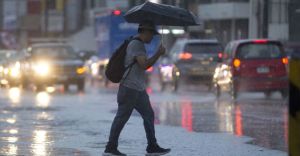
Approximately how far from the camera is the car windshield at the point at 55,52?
3412 centimetres

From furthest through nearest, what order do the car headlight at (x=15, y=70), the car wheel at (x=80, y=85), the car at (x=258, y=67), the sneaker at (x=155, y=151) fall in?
the car headlight at (x=15, y=70) → the car wheel at (x=80, y=85) → the car at (x=258, y=67) → the sneaker at (x=155, y=151)

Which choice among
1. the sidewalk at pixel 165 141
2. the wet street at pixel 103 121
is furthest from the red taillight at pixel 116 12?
the sidewalk at pixel 165 141

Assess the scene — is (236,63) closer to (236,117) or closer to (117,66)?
(236,117)

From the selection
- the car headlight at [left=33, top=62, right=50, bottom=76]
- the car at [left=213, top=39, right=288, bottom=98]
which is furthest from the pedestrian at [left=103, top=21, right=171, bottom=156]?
the car headlight at [left=33, top=62, right=50, bottom=76]

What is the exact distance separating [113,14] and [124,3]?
27.0 m

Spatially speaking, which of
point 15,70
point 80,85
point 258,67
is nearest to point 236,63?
point 258,67

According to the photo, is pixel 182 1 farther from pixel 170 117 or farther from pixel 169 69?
pixel 170 117

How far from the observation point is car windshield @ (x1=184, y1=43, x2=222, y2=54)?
3241cm

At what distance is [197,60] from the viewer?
3225 cm

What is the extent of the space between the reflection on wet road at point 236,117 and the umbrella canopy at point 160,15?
2320 mm

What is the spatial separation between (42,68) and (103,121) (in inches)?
604

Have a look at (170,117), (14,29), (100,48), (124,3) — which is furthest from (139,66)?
(14,29)

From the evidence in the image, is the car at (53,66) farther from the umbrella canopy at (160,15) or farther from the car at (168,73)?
the umbrella canopy at (160,15)

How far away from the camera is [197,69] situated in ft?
106
